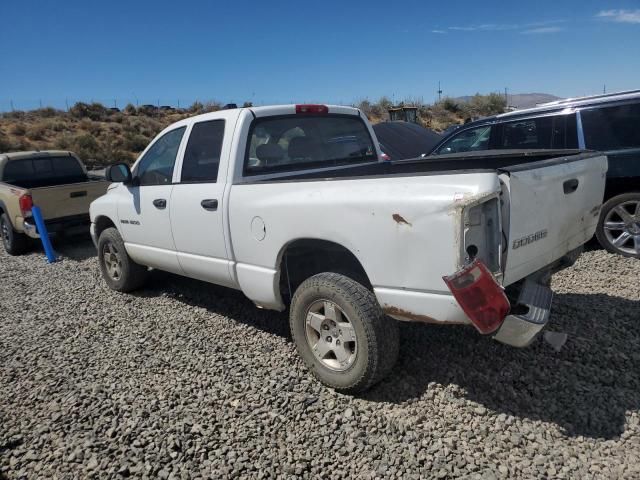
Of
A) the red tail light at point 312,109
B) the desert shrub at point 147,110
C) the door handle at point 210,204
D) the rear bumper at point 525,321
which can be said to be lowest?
the rear bumper at point 525,321

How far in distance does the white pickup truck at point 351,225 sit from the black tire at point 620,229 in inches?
89.4

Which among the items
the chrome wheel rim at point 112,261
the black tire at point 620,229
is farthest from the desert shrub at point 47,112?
the black tire at point 620,229

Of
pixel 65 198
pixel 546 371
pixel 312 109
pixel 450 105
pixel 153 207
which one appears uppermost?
pixel 312 109

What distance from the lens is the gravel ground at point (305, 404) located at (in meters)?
2.67

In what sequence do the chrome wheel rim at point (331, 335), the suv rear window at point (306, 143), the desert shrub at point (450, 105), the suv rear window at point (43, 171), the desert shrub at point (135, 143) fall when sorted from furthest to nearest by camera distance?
the desert shrub at point (450, 105), the desert shrub at point (135, 143), the suv rear window at point (43, 171), the suv rear window at point (306, 143), the chrome wheel rim at point (331, 335)

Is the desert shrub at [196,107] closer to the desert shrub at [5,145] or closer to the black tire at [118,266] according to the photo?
the desert shrub at [5,145]

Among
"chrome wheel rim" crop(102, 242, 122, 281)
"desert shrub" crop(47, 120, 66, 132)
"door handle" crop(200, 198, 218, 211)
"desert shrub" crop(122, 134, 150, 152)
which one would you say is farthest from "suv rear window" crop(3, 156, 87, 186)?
"desert shrub" crop(47, 120, 66, 132)

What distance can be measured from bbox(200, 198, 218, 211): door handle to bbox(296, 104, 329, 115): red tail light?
3.73 ft

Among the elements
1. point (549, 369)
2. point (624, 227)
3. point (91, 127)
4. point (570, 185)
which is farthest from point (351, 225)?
point (91, 127)

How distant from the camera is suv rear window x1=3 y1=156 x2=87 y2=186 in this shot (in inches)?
360

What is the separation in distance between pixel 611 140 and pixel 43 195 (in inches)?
322

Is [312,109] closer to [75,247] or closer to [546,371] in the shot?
[546,371]

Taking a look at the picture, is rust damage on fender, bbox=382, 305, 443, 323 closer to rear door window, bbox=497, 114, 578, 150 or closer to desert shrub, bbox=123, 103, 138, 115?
rear door window, bbox=497, 114, 578, 150

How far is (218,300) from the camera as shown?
5.35m
